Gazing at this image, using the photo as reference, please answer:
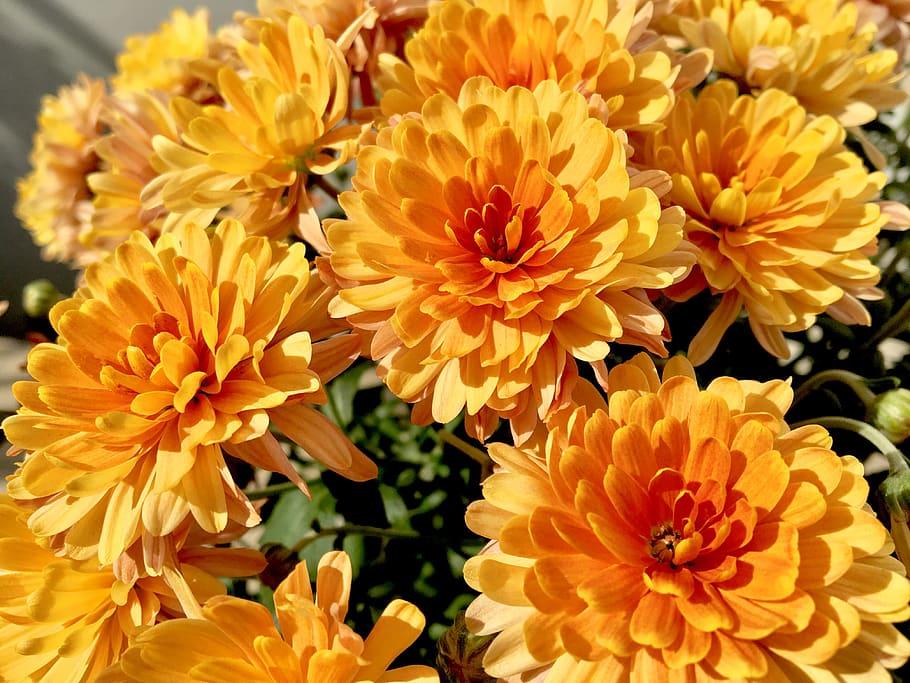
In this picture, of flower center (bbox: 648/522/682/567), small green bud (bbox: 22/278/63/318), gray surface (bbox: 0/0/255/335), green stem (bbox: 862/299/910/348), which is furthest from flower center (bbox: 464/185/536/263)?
gray surface (bbox: 0/0/255/335)

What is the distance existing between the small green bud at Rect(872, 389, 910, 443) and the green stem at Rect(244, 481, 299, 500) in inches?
14.4

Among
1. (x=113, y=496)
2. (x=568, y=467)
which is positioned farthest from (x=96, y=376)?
(x=568, y=467)

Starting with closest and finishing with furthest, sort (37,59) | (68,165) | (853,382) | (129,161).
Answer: (853,382) → (129,161) → (68,165) → (37,59)

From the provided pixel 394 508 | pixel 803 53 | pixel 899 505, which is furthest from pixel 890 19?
pixel 394 508

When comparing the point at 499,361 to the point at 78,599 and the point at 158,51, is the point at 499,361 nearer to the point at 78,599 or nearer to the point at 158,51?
the point at 78,599

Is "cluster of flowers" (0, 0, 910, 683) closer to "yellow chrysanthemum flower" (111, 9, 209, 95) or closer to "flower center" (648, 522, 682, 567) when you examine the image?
"flower center" (648, 522, 682, 567)

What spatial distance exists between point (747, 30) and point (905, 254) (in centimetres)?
21

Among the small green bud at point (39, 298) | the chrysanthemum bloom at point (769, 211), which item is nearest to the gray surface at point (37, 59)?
the small green bud at point (39, 298)

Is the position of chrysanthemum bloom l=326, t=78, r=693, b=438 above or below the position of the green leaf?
above

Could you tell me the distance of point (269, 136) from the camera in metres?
0.40

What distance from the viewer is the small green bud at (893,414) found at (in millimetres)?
373

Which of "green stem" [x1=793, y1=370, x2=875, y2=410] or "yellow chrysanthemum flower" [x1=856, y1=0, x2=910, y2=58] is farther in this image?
"yellow chrysanthemum flower" [x1=856, y1=0, x2=910, y2=58]

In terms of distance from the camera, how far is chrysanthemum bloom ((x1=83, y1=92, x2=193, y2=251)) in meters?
0.49

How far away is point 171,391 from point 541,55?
0.85ft
